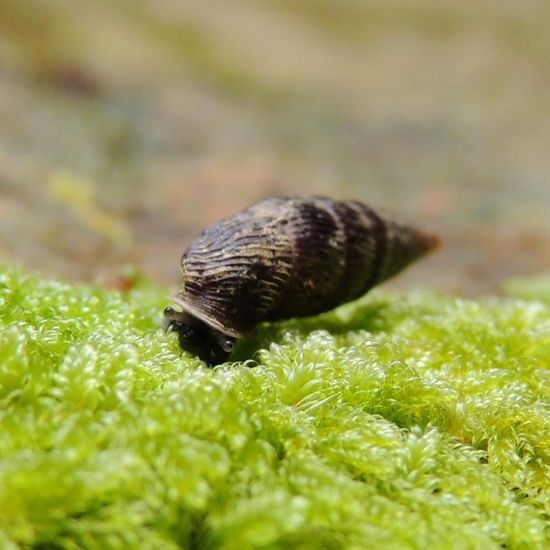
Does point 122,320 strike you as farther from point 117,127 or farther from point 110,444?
point 117,127

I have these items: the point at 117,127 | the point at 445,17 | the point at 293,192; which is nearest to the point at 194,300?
the point at 293,192

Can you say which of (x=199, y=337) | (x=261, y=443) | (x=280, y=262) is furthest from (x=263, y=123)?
(x=261, y=443)

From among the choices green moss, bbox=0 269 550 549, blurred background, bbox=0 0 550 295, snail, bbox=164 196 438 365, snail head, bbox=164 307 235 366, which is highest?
blurred background, bbox=0 0 550 295

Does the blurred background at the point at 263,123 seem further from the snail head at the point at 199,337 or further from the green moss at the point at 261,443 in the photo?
the green moss at the point at 261,443

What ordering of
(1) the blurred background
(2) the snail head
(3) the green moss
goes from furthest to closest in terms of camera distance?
1. (1) the blurred background
2. (2) the snail head
3. (3) the green moss

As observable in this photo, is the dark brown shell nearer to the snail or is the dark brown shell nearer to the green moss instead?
the snail

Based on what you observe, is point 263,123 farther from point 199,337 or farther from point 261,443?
point 261,443

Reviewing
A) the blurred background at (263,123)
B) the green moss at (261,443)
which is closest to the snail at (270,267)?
the green moss at (261,443)

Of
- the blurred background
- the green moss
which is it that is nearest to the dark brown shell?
the green moss
